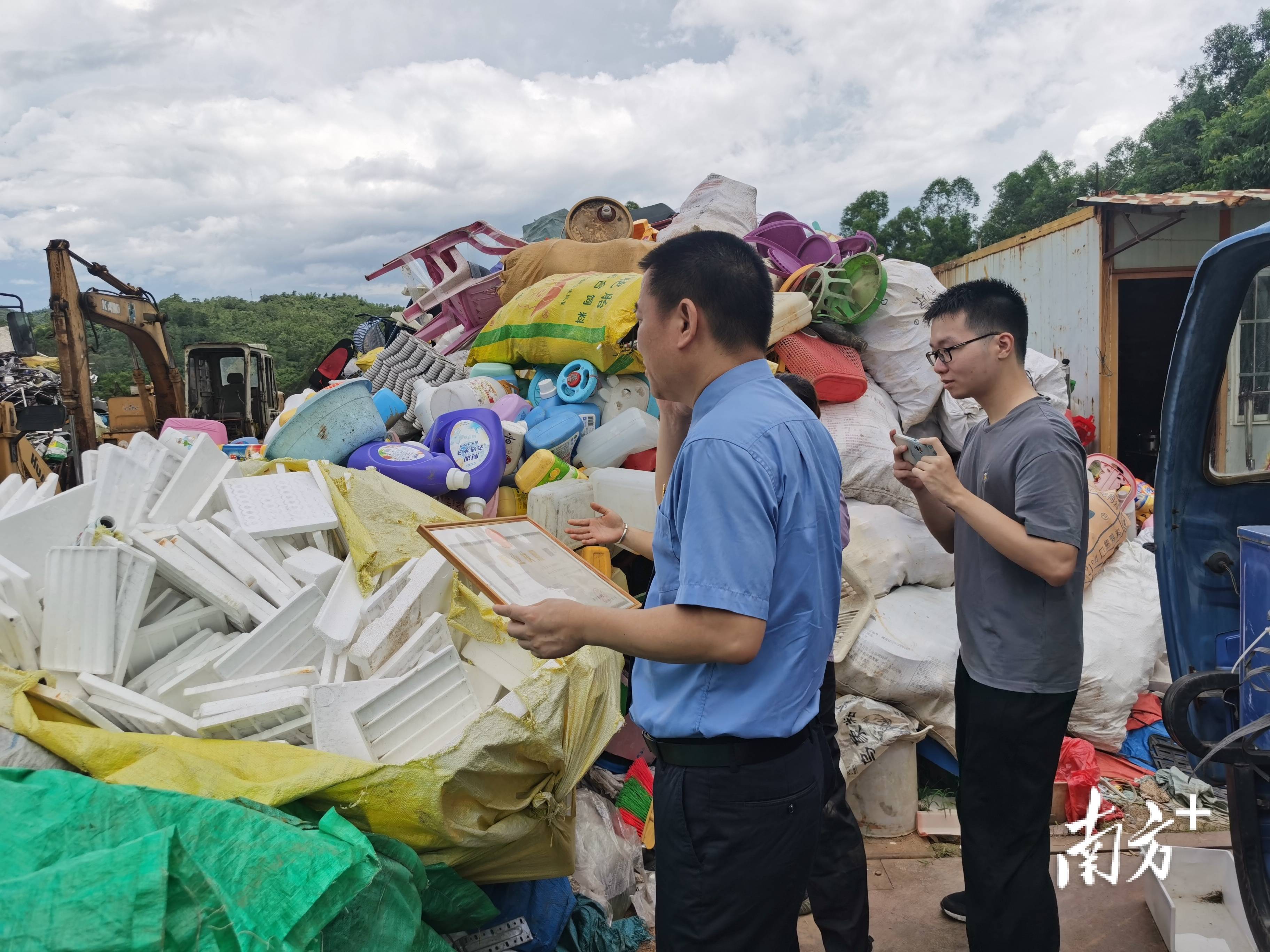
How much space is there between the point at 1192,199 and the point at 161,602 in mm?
8991

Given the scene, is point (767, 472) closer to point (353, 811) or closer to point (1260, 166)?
point (353, 811)

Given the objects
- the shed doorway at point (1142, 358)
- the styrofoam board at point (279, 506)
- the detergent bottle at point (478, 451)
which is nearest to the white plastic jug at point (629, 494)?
the detergent bottle at point (478, 451)

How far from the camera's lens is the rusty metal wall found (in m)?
8.59

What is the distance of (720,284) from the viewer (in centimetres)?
136

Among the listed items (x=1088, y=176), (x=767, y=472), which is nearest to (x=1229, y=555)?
(x=767, y=472)

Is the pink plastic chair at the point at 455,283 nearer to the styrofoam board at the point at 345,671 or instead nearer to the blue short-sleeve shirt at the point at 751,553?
the styrofoam board at the point at 345,671

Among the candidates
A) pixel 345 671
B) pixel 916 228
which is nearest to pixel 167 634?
pixel 345 671

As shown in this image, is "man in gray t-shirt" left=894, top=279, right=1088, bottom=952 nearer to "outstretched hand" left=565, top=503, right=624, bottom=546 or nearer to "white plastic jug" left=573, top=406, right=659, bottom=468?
"outstretched hand" left=565, top=503, right=624, bottom=546

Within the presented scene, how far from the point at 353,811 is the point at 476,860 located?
345mm

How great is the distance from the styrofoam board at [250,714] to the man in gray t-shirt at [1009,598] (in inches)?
65.1

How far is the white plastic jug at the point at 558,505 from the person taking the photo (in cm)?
360

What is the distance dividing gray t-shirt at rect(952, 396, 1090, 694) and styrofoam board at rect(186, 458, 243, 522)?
2512 millimetres

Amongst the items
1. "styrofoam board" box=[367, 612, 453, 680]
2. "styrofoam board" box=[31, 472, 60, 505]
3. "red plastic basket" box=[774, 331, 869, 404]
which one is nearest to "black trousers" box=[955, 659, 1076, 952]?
"styrofoam board" box=[367, 612, 453, 680]

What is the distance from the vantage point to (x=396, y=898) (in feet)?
5.35
